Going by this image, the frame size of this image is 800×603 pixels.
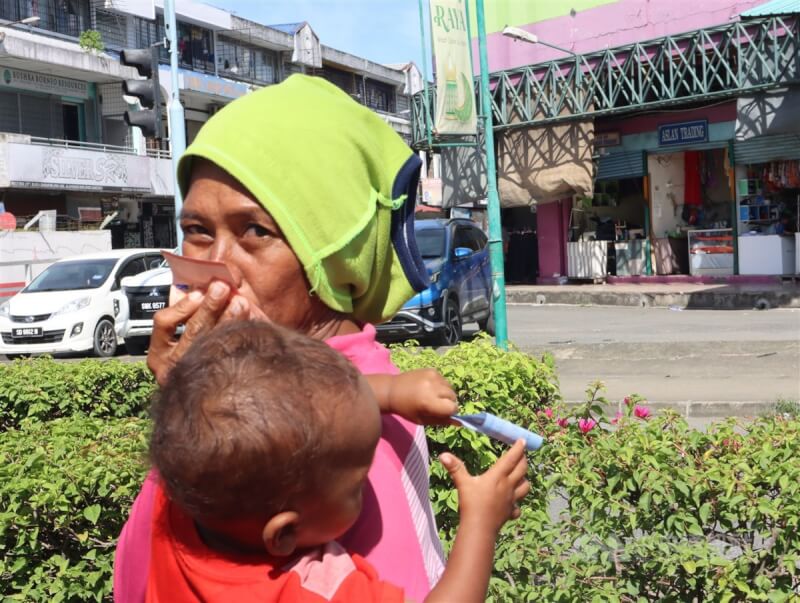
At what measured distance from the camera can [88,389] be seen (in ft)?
18.2

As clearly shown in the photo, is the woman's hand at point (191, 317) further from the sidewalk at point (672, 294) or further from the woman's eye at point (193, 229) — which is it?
the sidewalk at point (672, 294)

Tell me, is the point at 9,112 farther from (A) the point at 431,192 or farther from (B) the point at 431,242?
(A) the point at 431,192

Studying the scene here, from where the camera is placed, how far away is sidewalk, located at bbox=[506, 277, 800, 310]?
Answer: 17984 mm

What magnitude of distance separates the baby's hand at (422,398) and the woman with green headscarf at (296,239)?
0.04 ft

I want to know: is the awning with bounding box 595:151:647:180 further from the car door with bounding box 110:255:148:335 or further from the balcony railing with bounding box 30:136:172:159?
the balcony railing with bounding box 30:136:172:159

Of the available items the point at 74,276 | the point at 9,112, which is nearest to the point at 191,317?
the point at 74,276

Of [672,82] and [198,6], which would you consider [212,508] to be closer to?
[672,82]

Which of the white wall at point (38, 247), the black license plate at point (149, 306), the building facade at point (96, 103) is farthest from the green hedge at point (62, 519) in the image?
the building facade at point (96, 103)

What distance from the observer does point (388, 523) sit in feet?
4.53

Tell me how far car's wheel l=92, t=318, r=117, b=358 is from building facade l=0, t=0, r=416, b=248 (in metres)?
13.7

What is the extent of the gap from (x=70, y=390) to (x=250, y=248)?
431 centimetres

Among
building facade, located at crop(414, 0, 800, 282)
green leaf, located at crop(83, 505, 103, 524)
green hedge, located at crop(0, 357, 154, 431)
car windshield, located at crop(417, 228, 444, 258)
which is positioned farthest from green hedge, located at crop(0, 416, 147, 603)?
building facade, located at crop(414, 0, 800, 282)

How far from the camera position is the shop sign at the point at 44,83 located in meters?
31.2

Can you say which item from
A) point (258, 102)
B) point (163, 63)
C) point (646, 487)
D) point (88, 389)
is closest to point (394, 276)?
point (258, 102)
